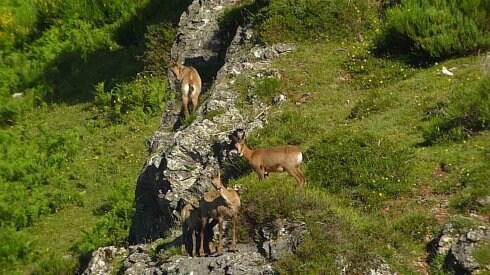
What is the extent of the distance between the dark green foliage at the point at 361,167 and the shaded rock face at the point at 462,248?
4.45ft

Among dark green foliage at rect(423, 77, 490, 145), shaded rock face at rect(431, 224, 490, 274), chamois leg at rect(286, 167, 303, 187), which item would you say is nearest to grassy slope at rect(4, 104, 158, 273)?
chamois leg at rect(286, 167, 303, 187)

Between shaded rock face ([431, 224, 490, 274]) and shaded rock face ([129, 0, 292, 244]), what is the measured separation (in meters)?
3.67

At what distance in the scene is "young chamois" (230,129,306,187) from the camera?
12492 mm

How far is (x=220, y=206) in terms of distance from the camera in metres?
11.1

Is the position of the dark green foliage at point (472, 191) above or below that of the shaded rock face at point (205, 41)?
below

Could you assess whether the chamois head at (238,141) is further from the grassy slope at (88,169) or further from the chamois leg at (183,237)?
the grassy slope at (88,169)

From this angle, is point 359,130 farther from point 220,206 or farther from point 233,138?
point 220,206

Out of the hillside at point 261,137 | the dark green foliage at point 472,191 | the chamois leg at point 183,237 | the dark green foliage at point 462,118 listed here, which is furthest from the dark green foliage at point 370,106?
the chamois leg at point 183,237

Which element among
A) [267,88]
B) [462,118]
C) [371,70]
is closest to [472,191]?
[462,118]

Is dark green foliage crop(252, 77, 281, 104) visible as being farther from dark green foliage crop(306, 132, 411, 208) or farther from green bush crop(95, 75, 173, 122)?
green bush crop(95, 75, 173, 122)

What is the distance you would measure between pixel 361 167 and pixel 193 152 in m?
2.67

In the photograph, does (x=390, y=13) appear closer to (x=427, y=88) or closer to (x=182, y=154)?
(x=427, y=88)

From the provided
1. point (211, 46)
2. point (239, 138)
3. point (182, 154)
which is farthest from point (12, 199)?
point (239, 138)

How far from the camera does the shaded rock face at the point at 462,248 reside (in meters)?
10.4
